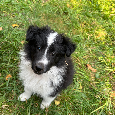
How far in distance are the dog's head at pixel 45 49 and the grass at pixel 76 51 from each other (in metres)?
1.29

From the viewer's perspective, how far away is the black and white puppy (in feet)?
7.46

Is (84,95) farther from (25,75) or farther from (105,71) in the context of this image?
(25,75)

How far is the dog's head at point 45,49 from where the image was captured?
2238 millimetres

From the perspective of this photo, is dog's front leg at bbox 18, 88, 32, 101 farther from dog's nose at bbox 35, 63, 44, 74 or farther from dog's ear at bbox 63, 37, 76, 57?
dog's ear at bbox 63, 37, 76, 57

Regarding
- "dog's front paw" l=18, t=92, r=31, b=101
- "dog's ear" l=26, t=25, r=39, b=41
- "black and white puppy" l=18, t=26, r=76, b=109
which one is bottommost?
"dog's front paw" l=18, t=92, r=31, b=101

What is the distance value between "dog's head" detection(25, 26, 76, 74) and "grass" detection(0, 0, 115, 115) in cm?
129

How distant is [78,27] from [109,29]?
1648 mm

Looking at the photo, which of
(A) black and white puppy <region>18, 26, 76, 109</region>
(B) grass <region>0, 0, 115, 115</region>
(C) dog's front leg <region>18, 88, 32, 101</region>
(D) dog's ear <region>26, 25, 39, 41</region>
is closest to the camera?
(A) black and white puppy <region>18, 26, 76, 109</region>

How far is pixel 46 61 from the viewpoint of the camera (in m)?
2.26

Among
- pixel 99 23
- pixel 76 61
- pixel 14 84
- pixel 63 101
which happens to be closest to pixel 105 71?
pixel 76 61

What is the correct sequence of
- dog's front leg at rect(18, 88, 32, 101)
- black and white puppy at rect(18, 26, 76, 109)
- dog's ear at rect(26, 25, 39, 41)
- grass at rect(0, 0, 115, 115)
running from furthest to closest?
grass at rect(0, 0, 115, 115) < dog's front leg at rect(18, 88, 32, 101) < dog's ear at rect(26, 25, 39, 41) < black and white puppy at rect(18, 26, 76, 109)

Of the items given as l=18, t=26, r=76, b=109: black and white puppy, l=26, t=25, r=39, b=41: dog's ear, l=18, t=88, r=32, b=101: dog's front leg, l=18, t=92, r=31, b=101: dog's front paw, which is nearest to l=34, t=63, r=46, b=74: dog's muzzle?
l=18, t=26, r=76, b=109: black and white puppy

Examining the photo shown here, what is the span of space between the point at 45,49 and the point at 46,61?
231 millimetres

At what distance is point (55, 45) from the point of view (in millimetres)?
2344
